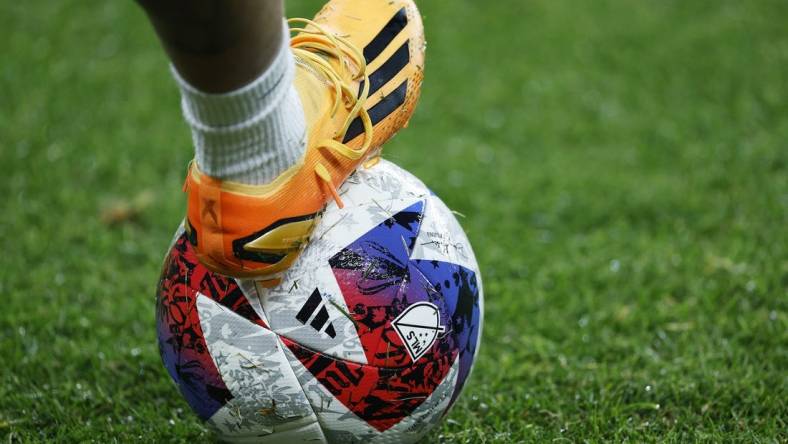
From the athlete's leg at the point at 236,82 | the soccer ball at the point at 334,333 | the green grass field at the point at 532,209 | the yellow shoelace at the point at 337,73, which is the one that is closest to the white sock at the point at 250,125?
the athlete's leg at the point at 236,82

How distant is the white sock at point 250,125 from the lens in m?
1.70

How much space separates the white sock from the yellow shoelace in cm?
14

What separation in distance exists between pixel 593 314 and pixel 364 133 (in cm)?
145

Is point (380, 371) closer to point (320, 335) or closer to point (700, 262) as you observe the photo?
point (320, 335)

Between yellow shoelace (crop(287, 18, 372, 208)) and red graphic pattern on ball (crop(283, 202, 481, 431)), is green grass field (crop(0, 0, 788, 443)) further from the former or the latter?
yellow shoelace (crop(287, 18, 372, 208))

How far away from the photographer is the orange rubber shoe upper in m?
1.84

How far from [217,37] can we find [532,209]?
255cm

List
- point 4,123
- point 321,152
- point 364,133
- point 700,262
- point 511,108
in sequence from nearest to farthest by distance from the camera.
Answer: point 321,152 → point 364,133 → point 700,262 → point 4,123 → point 511,108

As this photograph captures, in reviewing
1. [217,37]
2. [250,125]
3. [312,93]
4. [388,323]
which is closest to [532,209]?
[388,323]

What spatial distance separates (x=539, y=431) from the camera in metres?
2.41

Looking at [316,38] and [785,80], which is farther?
[785,80]

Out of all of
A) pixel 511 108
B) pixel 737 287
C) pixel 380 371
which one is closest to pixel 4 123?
pixel 511 108

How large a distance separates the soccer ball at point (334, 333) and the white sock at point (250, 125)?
284 millimetres

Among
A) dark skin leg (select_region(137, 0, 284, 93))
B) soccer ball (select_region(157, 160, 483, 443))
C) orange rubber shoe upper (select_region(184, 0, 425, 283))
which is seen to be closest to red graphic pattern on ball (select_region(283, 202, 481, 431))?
soccer ball (select_region(157, 160, 483, 443))
